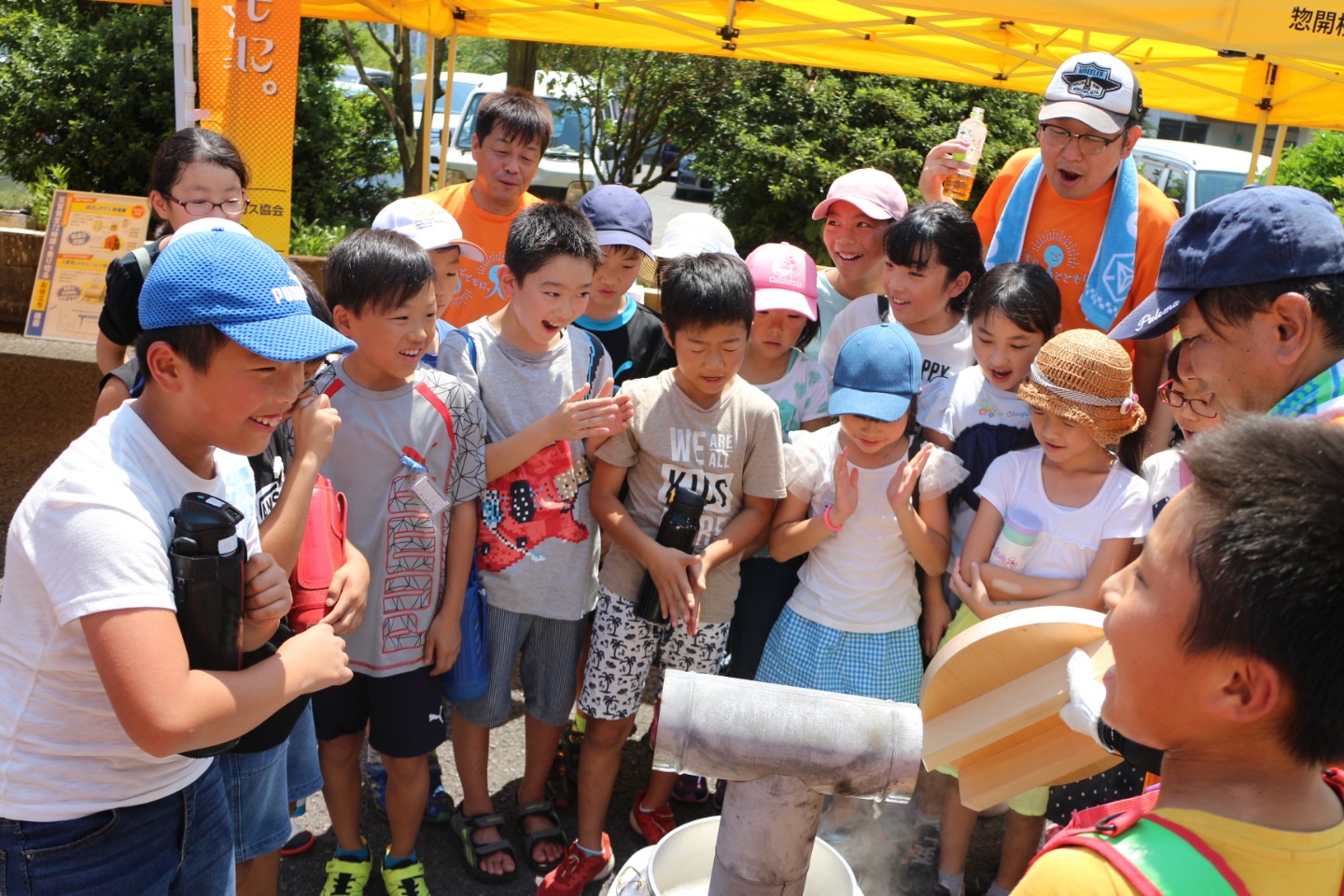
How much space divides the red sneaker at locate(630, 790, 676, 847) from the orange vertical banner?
3.30 m

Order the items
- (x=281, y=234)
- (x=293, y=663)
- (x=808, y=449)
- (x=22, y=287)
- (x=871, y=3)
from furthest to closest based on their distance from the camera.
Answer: (x=22, y=287) < (x=871, y=3) < (x=281, y=234) < (x=808, y=449) < (x=293, y=663)

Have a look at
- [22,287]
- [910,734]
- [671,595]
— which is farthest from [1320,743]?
[22,287]

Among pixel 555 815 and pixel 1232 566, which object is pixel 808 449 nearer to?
pixel 555 815

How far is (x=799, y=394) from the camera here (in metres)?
3.47

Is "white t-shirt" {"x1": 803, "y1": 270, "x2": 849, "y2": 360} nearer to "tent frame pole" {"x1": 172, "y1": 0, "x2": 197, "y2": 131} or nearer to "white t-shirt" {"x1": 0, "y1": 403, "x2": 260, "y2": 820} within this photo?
"white t-shirt" {"x1": 0, "y1": 403, "x2": 260, "y2": 820}

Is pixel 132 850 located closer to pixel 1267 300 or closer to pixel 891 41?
pixel 1267 300

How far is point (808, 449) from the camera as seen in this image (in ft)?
10.5

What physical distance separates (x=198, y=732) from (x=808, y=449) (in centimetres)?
203

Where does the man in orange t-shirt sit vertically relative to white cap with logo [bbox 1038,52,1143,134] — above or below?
below

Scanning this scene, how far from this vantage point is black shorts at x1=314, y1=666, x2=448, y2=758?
282 cm

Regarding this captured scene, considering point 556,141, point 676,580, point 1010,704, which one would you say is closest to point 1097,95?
point 676,580

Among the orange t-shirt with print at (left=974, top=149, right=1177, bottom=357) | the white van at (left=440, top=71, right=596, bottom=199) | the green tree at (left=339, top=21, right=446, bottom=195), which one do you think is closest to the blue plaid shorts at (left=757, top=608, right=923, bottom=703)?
the orange t-shirt with print at (left=974, top=149, right=1177, bottom=357)

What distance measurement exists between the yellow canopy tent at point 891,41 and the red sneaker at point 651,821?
14.8ft

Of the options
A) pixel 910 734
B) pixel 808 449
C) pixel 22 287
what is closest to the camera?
pixel 910 734
